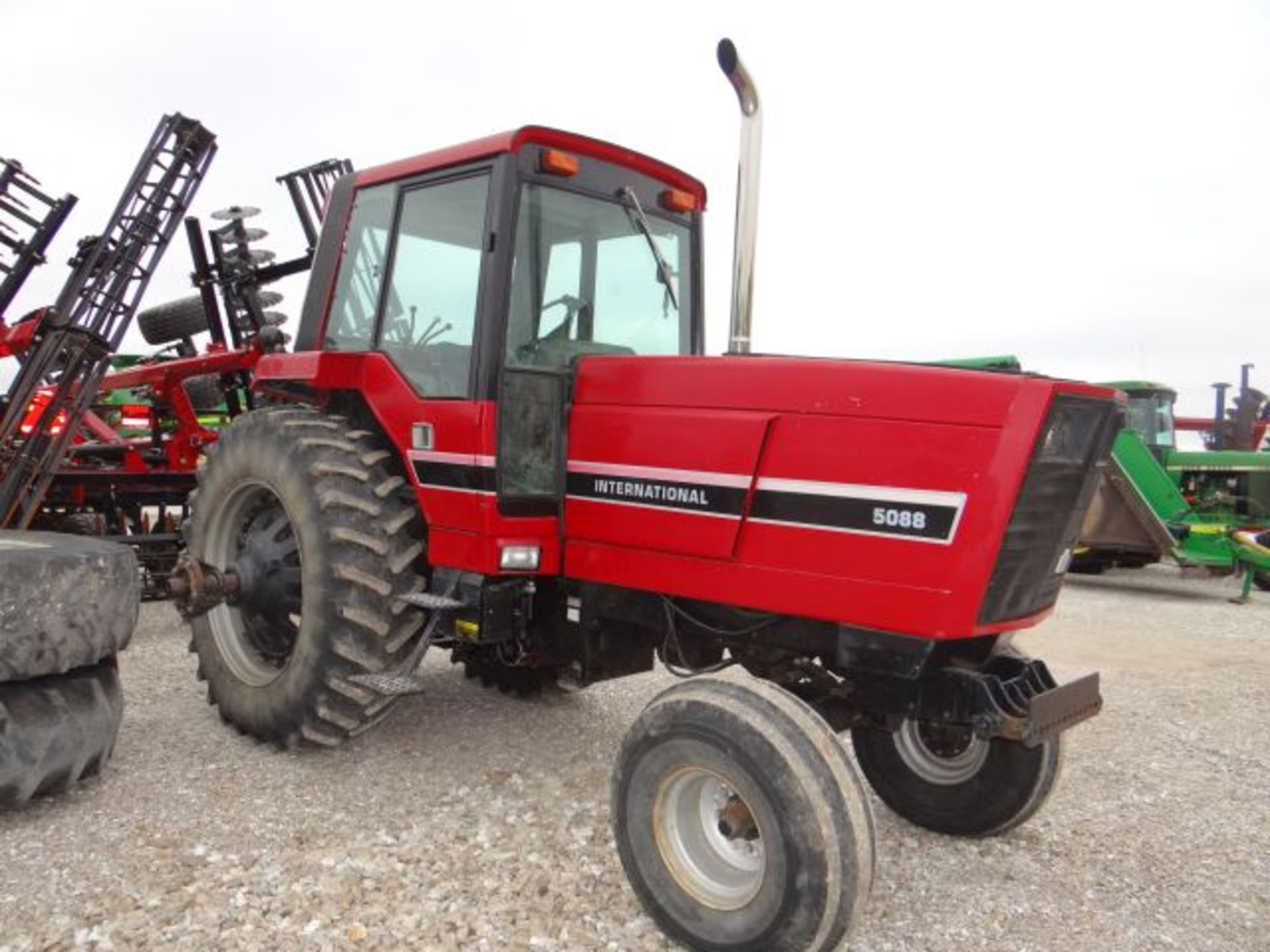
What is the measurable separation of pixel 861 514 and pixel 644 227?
5.14 feet

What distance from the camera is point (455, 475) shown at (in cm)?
360

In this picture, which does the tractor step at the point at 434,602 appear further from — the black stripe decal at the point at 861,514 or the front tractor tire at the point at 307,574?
the black stripe decal at the point at 861,514

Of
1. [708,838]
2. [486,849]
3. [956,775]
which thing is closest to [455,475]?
[486,849]

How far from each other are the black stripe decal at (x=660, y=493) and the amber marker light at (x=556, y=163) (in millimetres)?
1117

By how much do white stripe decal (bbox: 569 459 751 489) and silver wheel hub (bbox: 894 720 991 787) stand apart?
46.6 inches

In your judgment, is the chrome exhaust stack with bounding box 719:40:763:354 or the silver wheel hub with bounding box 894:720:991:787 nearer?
the chrome exhaust stack with bounding box 719:40:763:354

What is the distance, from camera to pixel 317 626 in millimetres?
3711

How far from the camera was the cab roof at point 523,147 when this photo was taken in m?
3.56

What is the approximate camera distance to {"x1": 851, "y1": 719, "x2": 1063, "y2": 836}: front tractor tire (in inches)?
134

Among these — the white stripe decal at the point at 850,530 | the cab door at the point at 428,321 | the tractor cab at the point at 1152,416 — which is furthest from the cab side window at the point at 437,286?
the tractor cab at the point at 1152,416

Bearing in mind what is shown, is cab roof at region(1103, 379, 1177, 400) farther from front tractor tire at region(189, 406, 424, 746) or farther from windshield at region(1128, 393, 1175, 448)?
front tractor tire at region(189, 406, 424, 746)

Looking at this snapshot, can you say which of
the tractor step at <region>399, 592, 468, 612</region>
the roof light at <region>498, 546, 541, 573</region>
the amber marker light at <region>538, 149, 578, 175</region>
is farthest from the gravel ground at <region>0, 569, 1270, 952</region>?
the amber marker light at <region>538, 149, 578, 175</region>

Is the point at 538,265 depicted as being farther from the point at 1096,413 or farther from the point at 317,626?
the point at 1096,413

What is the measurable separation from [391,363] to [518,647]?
1.26 m
